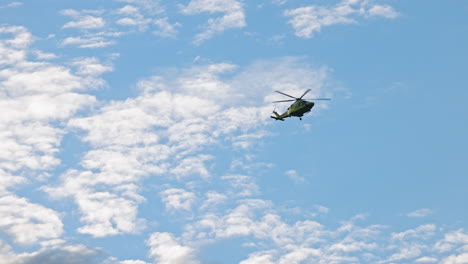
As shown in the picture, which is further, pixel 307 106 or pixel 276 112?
pixel 276 112

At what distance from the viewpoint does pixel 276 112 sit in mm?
184500

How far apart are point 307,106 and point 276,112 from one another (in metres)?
13.3

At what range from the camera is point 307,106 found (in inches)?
6806
